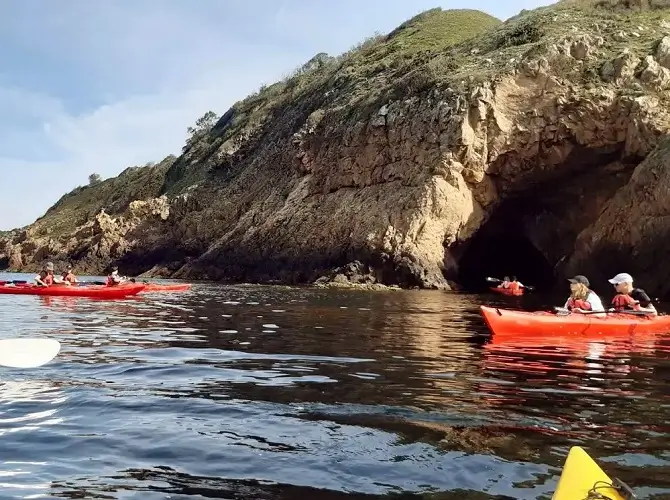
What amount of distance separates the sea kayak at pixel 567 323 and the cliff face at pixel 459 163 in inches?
666

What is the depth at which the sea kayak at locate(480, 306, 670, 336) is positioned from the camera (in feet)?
38.8

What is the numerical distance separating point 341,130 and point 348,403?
3381cm

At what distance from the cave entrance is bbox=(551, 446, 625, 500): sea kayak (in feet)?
104

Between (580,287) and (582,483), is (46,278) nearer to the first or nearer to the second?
(580,287)

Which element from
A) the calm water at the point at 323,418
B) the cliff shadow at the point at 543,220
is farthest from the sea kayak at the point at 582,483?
the cliff shadow at the point at 543,220

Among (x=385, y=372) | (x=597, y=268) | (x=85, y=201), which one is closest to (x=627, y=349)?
(x=385, y=372)

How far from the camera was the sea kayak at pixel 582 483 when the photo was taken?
340 centimetres

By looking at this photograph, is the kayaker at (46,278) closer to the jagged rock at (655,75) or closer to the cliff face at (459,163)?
the cliff face at (459,163)

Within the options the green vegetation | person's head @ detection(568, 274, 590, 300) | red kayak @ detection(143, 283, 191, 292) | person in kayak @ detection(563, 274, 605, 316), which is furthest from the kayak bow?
the green vegetation

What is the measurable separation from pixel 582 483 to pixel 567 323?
9260 mm

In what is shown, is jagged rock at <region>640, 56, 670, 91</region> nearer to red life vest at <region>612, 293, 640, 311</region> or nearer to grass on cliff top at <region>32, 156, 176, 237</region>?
red life vest at <region>612, 293, 640, 311</region>

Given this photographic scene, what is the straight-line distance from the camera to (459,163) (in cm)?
3241

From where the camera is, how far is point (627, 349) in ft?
36.5

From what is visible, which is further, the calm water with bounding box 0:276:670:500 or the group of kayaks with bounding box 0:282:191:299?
the group of kayaks with bounding box 0:282:191:299
